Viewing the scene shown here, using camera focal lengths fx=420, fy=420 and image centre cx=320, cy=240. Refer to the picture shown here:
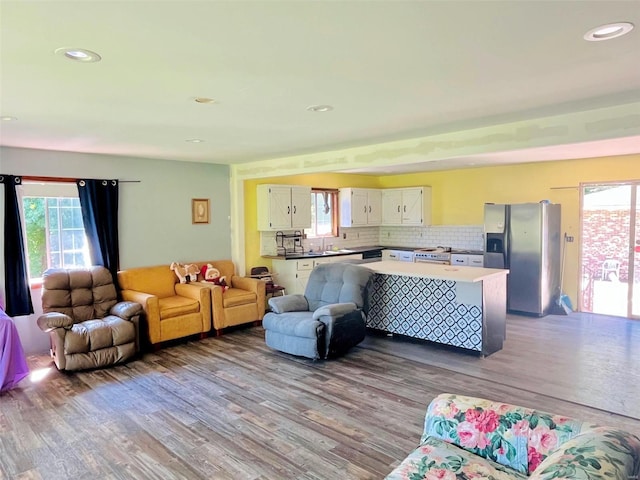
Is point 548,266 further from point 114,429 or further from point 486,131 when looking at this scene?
point 114,429

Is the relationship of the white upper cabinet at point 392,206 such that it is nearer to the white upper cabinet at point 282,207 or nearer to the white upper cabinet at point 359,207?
the white upper cabinet at point 359,207

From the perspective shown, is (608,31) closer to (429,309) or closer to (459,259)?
(429,309)

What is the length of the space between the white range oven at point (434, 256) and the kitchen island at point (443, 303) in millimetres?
2089

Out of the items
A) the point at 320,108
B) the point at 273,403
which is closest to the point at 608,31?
the point at 320,108

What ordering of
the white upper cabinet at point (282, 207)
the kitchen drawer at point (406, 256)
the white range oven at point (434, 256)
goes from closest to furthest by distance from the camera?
1. the white upper cabinet at point (282, 207)
2. the white range oven at point (434, 256)
3. the kitchen drawer at point (406, 256)

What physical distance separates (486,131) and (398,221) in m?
4.64

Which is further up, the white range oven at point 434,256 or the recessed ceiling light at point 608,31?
the recessed ceiling light at point 608,31

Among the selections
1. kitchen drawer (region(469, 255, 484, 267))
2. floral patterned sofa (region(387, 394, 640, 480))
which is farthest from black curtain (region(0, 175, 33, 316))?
kitchen drawer (region(469, 255, 484, 267))

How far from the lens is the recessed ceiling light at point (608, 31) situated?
5.80 ft

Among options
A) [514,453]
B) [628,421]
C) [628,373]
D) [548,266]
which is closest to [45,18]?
[514,453]

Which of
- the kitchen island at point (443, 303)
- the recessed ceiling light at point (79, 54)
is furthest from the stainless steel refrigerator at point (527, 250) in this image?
the recessed ceiling light at point (79, 54)

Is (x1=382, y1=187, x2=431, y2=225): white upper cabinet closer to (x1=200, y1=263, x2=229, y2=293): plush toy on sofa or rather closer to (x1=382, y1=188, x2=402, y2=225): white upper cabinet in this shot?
(x1=382, y1=188, x2=402, y2=225): white upper cabinet

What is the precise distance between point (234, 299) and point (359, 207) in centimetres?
331

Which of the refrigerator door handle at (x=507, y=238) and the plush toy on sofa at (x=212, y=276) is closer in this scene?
the plush toy on sofa at (x=212, y=276)
